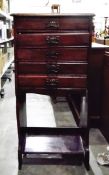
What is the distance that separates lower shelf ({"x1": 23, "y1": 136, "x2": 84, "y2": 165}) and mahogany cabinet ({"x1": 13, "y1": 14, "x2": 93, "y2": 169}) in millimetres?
485

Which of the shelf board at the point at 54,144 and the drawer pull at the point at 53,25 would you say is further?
the shelf board at the point at 54,144

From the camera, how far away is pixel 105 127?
2.70 metres

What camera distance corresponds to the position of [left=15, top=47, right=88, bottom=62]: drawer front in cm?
197

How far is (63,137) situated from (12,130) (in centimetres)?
77

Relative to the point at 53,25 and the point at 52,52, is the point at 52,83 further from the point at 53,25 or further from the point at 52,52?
the point at 53,25

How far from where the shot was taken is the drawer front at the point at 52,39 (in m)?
1.94

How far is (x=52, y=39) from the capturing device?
76.3 inches

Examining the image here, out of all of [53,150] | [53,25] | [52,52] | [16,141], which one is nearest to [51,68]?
[52,52]

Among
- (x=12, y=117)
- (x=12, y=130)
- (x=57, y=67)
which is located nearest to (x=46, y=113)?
(x=12, y=117)

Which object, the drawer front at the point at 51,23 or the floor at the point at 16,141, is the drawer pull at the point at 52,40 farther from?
the floor at the point at 16,141

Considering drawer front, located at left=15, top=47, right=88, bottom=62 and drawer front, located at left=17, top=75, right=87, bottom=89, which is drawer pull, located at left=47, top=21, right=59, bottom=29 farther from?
drawer front, located at left=17, top=75, right=87, bottom=89

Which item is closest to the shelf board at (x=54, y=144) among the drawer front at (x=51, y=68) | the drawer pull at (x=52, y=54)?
the drawer front at (x=51, y=68)

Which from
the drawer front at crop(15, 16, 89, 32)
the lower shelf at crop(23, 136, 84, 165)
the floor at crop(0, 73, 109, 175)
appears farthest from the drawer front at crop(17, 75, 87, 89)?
the floor at crop(0, 73, 109, 175)

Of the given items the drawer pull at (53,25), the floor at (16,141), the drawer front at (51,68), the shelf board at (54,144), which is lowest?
the floor at (16,141)
